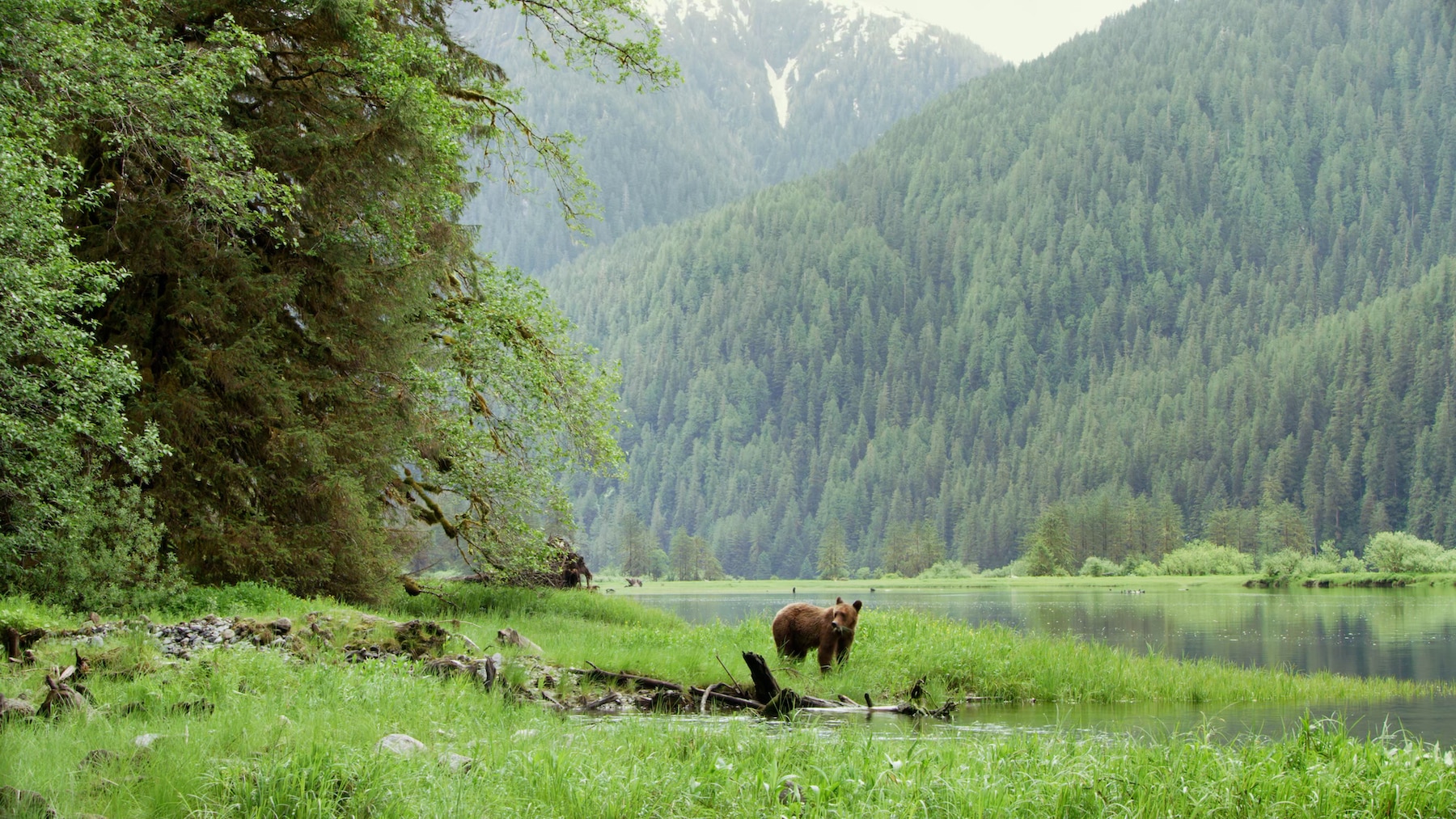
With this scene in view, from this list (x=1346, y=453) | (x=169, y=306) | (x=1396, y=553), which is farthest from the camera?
(x=1346, y=453)

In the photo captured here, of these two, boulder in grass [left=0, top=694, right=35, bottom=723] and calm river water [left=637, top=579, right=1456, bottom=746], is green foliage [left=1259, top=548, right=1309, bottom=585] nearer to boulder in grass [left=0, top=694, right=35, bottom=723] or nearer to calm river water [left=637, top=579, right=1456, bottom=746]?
calm river water [left=637, top=579, right=1456, bottom=746]

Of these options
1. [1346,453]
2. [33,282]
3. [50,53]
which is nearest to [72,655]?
[33,282]

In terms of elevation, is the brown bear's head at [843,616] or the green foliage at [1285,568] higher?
the green foliage at [1285,568]

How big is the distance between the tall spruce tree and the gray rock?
8979 millimetres

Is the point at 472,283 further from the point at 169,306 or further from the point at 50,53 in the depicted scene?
the point at 50,53

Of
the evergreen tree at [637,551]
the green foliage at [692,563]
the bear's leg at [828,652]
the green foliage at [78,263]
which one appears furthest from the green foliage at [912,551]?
the green foliage at [78,263]

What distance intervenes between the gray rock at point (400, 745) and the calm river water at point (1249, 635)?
7.59 metres

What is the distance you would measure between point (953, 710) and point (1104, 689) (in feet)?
13.2

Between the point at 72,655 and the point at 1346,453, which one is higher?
the point at 1346,453

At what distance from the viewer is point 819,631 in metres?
17.8

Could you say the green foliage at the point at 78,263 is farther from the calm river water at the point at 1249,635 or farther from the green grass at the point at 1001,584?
the green grass at the point at 1001,584

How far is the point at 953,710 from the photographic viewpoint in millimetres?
15305

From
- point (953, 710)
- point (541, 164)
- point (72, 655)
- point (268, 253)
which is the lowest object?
point (953, 710)

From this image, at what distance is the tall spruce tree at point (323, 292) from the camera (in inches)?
648
